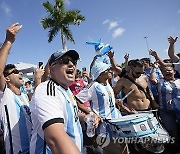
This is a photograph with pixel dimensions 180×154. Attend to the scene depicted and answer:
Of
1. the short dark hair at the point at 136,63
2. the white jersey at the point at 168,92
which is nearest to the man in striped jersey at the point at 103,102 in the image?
the short dark hair at the point at 136,63

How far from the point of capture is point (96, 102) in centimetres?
395

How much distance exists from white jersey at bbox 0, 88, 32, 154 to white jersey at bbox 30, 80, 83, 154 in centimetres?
59

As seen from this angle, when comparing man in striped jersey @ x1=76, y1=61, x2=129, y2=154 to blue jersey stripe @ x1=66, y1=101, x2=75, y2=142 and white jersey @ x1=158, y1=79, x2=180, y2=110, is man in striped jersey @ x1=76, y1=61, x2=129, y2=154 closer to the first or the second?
white jersey @ x1=158, y1=79, x2=180, y2=110

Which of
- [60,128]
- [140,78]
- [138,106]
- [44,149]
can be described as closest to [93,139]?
[138,106]

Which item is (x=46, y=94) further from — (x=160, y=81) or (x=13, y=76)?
(x=160, y=81)

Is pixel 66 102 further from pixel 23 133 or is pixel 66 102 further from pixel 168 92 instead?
pixel 168 92

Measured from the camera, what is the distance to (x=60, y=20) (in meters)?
27.5

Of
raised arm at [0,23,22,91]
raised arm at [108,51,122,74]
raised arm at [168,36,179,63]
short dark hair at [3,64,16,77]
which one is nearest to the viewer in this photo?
raised arm at [0,23,22,91]

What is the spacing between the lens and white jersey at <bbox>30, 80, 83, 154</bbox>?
149 centimetres

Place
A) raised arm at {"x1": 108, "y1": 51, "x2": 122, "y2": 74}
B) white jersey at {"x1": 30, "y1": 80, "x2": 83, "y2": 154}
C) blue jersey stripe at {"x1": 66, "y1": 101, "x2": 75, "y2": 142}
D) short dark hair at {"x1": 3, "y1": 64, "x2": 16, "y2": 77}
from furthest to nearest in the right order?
raised arm at {"x1": 108, "y1": 51, "x2": 122, "y2": 74}, short dark hair at {"x1": 3, "y1": 64, "x2": 16, "y2": 77}, blue jersey stripe at {"x1": 66, "y1": 101, "x2": 75, "y2": 142}, white jersey at {"x1": 30, "y1": 80, "x2": 83, "y2": 154}

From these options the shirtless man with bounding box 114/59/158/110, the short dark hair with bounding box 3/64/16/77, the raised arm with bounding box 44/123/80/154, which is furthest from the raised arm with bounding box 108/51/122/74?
the raised arm with bounding box 44/123/80/154

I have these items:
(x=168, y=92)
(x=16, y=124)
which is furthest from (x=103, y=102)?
(x=16, y=124)

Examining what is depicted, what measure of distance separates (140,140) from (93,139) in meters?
1.36

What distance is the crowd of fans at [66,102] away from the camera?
1577mm
